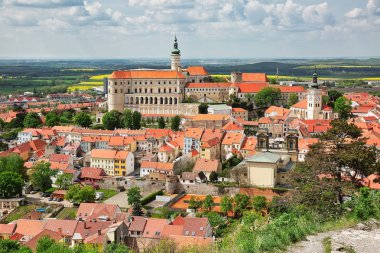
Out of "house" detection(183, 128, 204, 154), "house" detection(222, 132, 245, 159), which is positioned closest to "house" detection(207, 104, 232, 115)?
"house" detection(183, 128, 204, 154)

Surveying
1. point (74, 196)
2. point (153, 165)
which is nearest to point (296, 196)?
point (74, 196)

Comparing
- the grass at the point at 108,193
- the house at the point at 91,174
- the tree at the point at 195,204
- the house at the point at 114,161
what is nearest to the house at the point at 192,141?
the house at the point at 114,161

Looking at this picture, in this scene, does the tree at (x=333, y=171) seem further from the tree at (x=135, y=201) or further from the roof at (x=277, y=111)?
the roof at (x=277, y=111)

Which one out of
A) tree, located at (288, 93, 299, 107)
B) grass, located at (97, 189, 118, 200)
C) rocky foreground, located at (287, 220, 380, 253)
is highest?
rocky foreground, located at (287, 220, 380, 253)

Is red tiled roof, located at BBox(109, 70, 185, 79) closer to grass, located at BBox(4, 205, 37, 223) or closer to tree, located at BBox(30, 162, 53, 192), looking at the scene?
tree, located at BBox(30, 162, 53, 192)

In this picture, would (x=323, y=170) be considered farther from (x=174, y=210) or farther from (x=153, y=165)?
(x=153, y=165)
